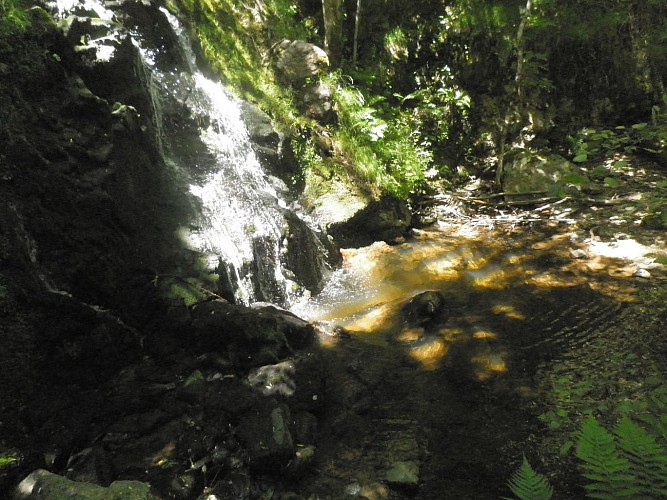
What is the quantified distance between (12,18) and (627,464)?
19.3 ft

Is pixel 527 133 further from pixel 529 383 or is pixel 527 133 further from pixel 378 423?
pixel 378 423

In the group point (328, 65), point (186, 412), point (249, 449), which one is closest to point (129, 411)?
point (186, 412)

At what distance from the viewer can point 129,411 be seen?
3.35 metres

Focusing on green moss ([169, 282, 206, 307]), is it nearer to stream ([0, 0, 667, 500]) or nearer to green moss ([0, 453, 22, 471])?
stream ([0, 0, 667, 500])

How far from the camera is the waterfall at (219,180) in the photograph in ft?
19.4

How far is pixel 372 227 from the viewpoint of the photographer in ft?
26.7

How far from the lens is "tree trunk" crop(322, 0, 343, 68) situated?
9.77m

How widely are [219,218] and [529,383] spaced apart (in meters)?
4.79

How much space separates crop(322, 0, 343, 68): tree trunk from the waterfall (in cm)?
313

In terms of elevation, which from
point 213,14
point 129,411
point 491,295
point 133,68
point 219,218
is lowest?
point 491,295

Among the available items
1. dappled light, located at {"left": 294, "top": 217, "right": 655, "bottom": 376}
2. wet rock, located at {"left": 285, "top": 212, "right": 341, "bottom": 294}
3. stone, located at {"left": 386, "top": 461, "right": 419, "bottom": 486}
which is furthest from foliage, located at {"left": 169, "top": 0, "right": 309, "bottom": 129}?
stone, located at {"left": 386, "top": 461, "right": 419, "bottom": 486}

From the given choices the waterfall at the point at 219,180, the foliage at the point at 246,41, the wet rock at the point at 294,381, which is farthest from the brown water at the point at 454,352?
the foliage at the point at 246,41

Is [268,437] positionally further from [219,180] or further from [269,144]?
[269,144]

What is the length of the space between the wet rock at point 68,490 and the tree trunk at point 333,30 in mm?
10045
